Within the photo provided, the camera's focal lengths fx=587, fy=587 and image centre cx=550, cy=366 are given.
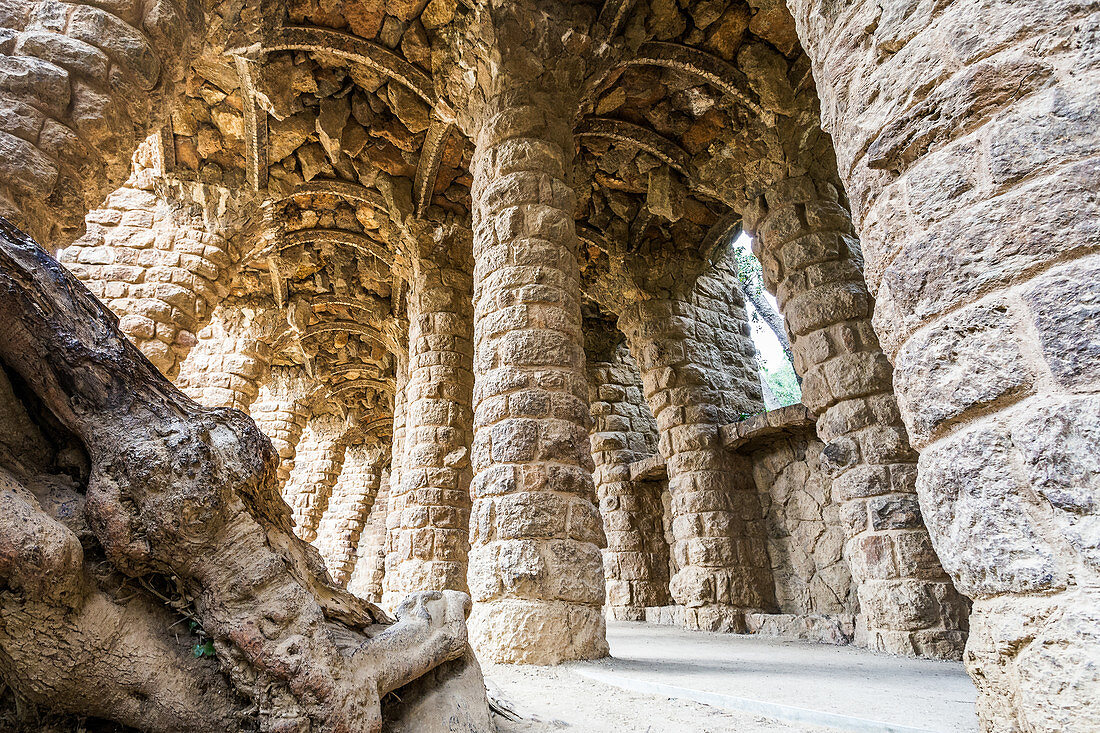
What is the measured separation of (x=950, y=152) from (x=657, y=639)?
5.68m

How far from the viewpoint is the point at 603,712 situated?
2.55 m

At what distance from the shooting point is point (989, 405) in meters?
1.51

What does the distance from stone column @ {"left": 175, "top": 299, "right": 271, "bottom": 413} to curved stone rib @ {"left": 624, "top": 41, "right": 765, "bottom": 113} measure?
740 centimetres

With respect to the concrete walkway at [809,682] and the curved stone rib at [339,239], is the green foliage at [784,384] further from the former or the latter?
the concrete walkway at [809,682]

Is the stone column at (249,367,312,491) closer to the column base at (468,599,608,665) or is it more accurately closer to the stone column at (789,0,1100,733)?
the column base at (468,599,608,665)

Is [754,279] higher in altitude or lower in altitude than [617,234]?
higher

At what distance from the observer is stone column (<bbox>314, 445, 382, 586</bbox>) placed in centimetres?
1656

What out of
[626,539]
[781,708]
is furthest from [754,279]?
[781,708]

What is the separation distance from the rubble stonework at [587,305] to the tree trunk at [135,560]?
12 mm

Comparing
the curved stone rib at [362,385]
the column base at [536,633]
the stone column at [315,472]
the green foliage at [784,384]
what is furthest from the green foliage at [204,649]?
the green foliage at [784,384]

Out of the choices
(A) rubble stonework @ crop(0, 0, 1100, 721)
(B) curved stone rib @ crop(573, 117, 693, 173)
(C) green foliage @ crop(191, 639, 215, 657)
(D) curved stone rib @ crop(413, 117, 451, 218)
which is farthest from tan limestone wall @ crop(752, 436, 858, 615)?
(C) green foliage @ crop(191, 639, 215, 657)

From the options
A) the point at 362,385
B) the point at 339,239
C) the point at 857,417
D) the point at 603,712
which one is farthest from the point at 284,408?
the point at 603,712

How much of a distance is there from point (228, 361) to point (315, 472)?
6361 millimetres

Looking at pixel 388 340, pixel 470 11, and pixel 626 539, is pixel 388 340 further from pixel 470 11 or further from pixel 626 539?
pixel 470 11
